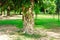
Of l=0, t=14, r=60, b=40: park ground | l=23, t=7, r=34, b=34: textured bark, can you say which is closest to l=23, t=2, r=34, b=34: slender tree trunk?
l=23, t=7, r=34, b=34: textured bark

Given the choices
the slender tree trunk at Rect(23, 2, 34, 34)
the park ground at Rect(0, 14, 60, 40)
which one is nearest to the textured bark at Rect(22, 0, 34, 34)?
the slender tree trunk at Rect(23, 2, 34, 34)

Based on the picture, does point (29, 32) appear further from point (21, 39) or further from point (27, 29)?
point (21, 39)

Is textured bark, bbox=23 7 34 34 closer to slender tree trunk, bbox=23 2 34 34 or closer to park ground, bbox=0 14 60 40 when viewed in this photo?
slender tree trunk, bbox=23 2 34 34

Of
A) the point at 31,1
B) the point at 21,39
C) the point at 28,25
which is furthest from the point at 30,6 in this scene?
the point at 21,39

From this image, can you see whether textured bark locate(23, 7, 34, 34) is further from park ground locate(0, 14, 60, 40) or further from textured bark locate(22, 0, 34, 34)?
park ground locate(0, 14, 60, 40)

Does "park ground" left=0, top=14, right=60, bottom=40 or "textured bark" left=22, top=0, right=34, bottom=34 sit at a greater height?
"textured bark" left=22, top=0, right=34, bottom=34

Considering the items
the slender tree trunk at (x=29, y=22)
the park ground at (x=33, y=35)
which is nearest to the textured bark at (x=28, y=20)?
the slender tree trunk at (x=29, y=22)

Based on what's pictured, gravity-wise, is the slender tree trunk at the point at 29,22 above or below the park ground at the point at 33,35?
above

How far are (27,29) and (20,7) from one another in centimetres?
168

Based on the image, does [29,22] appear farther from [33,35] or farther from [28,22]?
[33,35]

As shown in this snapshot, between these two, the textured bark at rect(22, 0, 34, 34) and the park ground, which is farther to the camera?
the textured bark at rect(22, 0, 34, 34)

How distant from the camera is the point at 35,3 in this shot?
14.2 m

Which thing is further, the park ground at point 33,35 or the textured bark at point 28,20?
the textured bark at point 28,20

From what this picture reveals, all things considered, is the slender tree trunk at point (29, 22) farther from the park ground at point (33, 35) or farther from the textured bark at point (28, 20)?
the park ground at point (33, 35)
